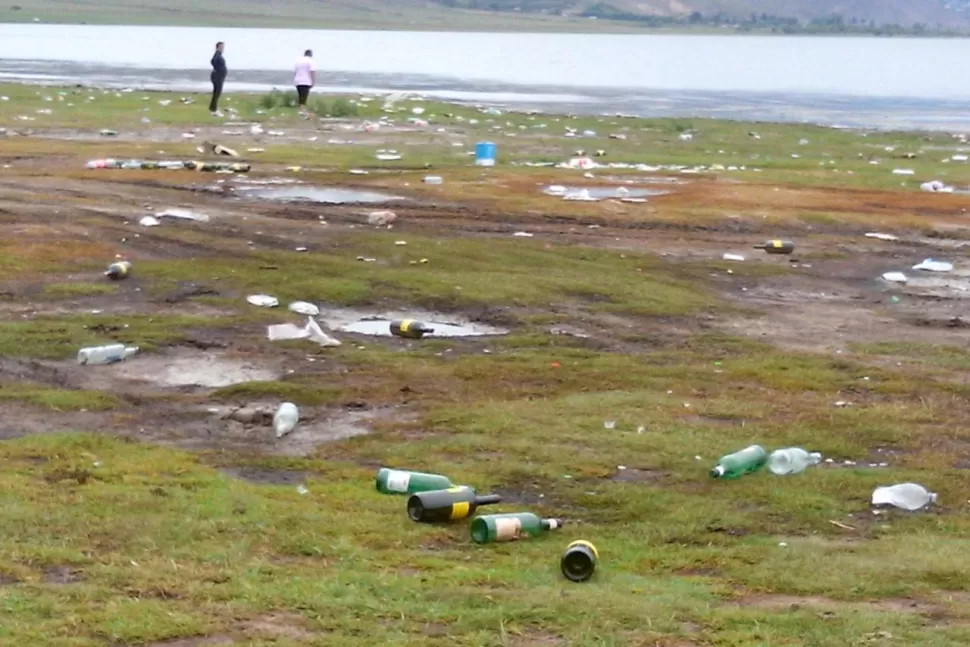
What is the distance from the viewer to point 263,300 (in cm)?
1266

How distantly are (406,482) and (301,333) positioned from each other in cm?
393

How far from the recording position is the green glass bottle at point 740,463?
27.2ft

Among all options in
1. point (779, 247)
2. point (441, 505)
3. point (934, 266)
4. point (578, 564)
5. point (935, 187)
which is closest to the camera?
point (578, 564)

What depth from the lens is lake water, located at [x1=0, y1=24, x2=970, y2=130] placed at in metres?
49.8

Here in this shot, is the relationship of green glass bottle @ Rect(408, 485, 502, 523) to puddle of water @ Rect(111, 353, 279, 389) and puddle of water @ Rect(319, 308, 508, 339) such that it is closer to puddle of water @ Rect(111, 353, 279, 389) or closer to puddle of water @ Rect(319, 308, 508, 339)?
puddle of water @ Rect(111, 353, 279, 389)

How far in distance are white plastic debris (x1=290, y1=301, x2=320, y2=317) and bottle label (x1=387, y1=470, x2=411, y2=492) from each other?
4574 millimetres

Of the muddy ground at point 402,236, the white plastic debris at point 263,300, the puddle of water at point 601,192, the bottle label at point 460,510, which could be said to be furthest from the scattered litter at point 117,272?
the puddle of water at point 601,192

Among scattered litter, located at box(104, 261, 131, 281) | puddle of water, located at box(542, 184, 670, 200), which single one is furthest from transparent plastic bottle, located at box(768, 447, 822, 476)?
puddle of water, located at box(542, 184, 670, 200)

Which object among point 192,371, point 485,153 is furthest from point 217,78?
point 192,371

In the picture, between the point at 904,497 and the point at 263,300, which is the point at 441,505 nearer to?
the point at 904,497

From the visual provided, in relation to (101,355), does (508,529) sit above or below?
above

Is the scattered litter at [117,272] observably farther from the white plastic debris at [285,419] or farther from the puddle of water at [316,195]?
the puddle of water at [316,195]

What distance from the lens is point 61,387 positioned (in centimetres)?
999

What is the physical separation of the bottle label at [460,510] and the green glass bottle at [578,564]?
0.91 meters
